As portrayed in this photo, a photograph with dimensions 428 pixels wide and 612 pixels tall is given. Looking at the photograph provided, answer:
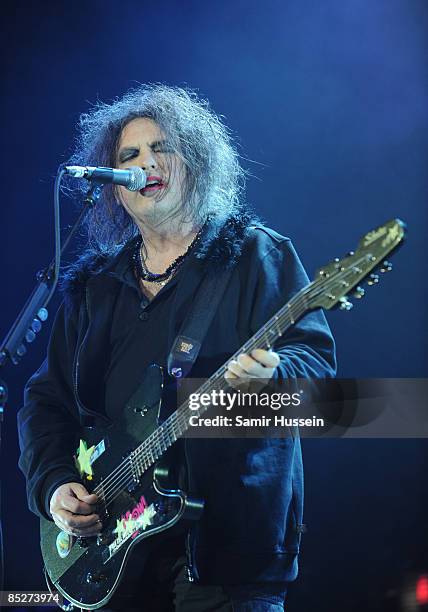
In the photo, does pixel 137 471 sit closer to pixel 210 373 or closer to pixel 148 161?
pixel 210 373

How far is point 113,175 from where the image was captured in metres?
2.32

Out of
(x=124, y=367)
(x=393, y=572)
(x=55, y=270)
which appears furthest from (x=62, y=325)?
(x=393, y=572)

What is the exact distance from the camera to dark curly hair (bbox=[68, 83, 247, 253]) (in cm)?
275

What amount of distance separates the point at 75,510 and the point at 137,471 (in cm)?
27

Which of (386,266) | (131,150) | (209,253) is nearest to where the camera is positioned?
(386,266)

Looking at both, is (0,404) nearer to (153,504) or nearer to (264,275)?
(153,504)

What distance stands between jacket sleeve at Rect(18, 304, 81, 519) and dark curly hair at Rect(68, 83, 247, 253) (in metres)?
0.42

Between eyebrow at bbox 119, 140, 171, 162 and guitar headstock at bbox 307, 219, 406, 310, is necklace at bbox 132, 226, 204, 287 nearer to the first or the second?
eyebrow at bbox 119, 140, 171, 162

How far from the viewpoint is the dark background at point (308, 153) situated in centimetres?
313

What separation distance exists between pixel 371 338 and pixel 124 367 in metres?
1.15

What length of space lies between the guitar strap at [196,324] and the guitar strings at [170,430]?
148 mm

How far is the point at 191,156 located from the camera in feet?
9.11

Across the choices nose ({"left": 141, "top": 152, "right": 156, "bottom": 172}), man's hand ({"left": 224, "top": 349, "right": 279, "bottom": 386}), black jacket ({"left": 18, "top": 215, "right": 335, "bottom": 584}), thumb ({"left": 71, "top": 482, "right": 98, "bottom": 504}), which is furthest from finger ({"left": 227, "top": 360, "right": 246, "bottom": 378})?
nose ({"left": 141, "top": 152, "right": 156, "bottom": 172})

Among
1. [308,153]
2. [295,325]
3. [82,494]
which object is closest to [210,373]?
[295,325]
